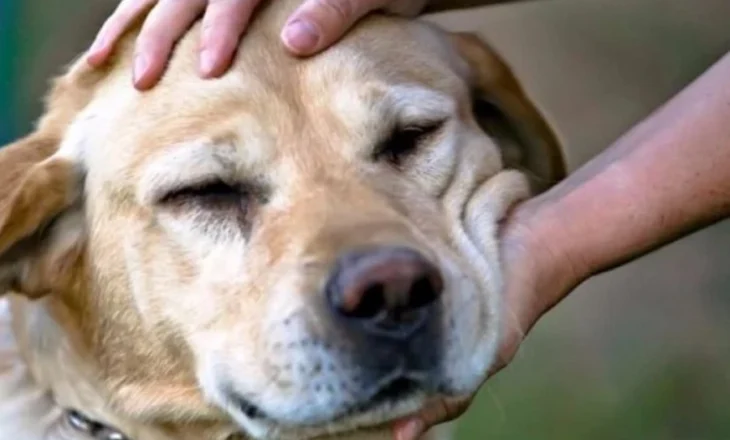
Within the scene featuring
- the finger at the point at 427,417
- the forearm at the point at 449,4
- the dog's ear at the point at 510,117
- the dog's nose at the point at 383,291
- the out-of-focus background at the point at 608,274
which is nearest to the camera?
the dog's nose at the point at 383,291

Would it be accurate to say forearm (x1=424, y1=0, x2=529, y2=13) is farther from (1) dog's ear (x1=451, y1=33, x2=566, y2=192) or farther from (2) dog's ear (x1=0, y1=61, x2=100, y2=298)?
(2) dog's ear (x1=0, y1=61, x2=100, y2=298)

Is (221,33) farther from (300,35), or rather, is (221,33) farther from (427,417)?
(427,417)

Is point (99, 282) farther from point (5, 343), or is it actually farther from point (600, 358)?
point (600, 358)

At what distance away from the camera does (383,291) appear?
1479 mm

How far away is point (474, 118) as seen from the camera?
81.3 inches

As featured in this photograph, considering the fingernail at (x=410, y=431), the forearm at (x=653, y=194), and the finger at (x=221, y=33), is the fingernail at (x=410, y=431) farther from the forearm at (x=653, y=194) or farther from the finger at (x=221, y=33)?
the finger at (x=221, y=33)

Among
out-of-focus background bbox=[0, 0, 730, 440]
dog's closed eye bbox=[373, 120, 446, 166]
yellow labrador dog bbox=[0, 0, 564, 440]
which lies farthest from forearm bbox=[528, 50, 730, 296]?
out-of-focus background bbox=[0, 0, 730, 440]

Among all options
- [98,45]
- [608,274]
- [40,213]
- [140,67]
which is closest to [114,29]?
[98,45]

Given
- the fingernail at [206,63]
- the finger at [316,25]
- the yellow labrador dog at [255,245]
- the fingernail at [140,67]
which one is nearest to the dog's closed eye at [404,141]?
the yellow labrador dog at [255,245]

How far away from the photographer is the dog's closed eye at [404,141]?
1.80m

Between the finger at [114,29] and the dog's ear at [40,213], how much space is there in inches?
1.5

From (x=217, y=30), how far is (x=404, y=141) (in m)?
0.34

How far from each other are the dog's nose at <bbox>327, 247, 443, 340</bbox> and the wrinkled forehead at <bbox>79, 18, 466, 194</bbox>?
0.29 meters

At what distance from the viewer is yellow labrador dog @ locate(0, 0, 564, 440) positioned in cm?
153
